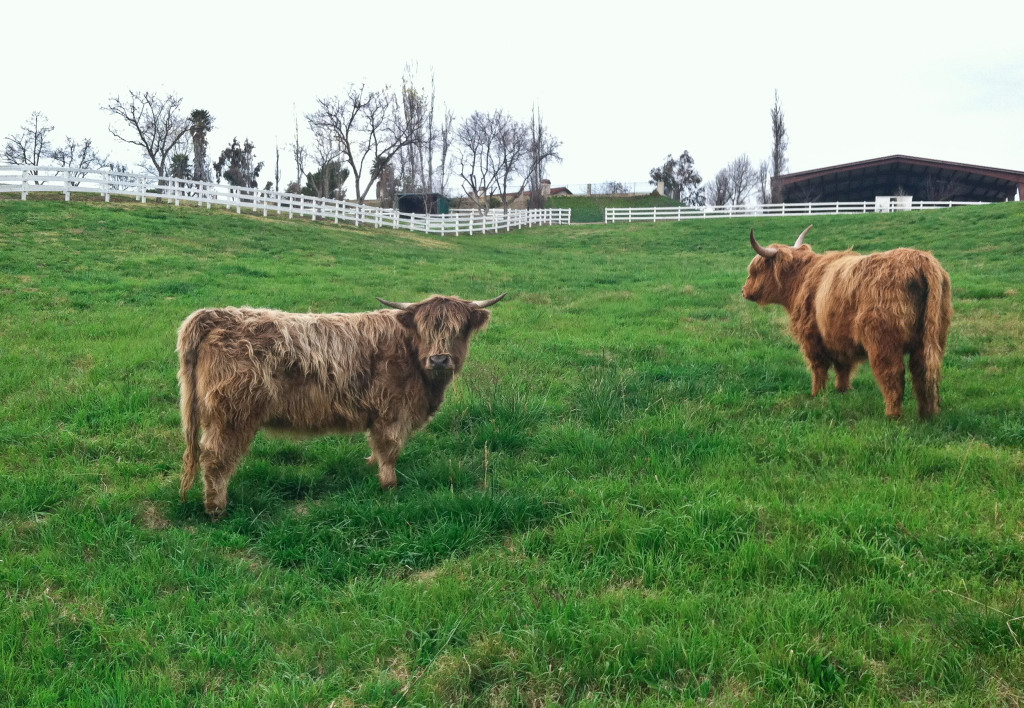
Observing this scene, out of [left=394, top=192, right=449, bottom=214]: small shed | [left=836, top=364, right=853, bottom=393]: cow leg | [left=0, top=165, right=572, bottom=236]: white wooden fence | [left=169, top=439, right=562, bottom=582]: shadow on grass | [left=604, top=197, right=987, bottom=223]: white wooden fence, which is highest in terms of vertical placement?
[left=394, top=192, right=449, bottom=214]: small shed

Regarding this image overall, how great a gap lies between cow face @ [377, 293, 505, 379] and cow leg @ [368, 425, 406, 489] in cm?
55

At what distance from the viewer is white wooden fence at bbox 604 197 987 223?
40.1 meters

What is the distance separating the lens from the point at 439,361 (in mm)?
4887

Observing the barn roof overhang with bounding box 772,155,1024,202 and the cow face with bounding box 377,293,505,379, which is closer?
the cow face with bounding box 377,293,505,379

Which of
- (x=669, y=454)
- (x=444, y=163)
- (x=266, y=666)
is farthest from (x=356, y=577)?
(x=444, y=163)

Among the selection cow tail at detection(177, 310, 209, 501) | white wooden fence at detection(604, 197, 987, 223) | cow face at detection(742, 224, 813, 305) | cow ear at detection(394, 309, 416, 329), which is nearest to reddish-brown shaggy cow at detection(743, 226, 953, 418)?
cow face at detection(742, 224, 813, 305)

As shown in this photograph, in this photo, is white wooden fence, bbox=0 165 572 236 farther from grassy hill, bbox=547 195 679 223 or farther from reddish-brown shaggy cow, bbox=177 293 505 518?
grassy hill, bbox=547 195 679 223

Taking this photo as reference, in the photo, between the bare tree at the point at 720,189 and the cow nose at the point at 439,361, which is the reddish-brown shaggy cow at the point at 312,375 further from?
the bare tree at the point at 720,189

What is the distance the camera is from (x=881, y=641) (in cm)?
278

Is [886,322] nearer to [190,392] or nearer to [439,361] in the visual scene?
[439,361]

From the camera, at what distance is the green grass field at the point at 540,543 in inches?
108

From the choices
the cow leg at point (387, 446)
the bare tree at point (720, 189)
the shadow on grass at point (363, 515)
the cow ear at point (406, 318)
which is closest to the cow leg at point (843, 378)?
the shadow on grass at point (363, 515)

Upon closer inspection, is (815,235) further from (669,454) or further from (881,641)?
(881,641)

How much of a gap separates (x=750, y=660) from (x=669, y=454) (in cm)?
234
